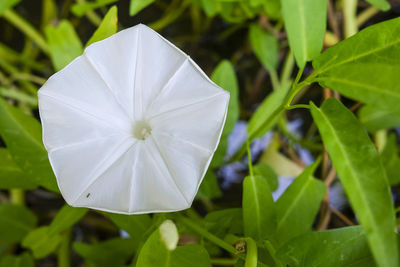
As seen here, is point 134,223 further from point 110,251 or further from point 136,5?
point 136,5

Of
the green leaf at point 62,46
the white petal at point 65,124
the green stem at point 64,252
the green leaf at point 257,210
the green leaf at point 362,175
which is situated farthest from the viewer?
the green stem at point 64,252

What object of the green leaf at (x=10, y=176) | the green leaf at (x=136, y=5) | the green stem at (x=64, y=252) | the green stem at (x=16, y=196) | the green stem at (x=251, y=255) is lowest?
the green stem at (x=64, y=252)

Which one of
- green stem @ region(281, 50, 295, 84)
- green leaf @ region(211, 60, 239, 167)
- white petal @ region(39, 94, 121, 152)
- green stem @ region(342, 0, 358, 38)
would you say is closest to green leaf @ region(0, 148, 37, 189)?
white petal @ region(39, 94, 121, 152)

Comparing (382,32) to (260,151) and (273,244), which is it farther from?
(260,151)

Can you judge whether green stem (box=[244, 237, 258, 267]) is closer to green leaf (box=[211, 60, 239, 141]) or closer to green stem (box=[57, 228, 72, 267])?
green leaf (box=[211, 60, 239, 141])

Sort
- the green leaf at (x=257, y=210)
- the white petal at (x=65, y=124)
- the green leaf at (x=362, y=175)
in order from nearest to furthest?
the green leaf at (x=362, y=175) < the white petal at (x=65, y=124) < the green leaf at (x=257, y=210)

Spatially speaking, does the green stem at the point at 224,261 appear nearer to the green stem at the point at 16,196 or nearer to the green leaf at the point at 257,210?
the green leaf at the point at 257,210

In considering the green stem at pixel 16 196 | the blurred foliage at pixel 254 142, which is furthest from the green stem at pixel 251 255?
the green stem at pixel 16 196

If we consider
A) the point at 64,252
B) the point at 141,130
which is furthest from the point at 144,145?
the point at 64,252
